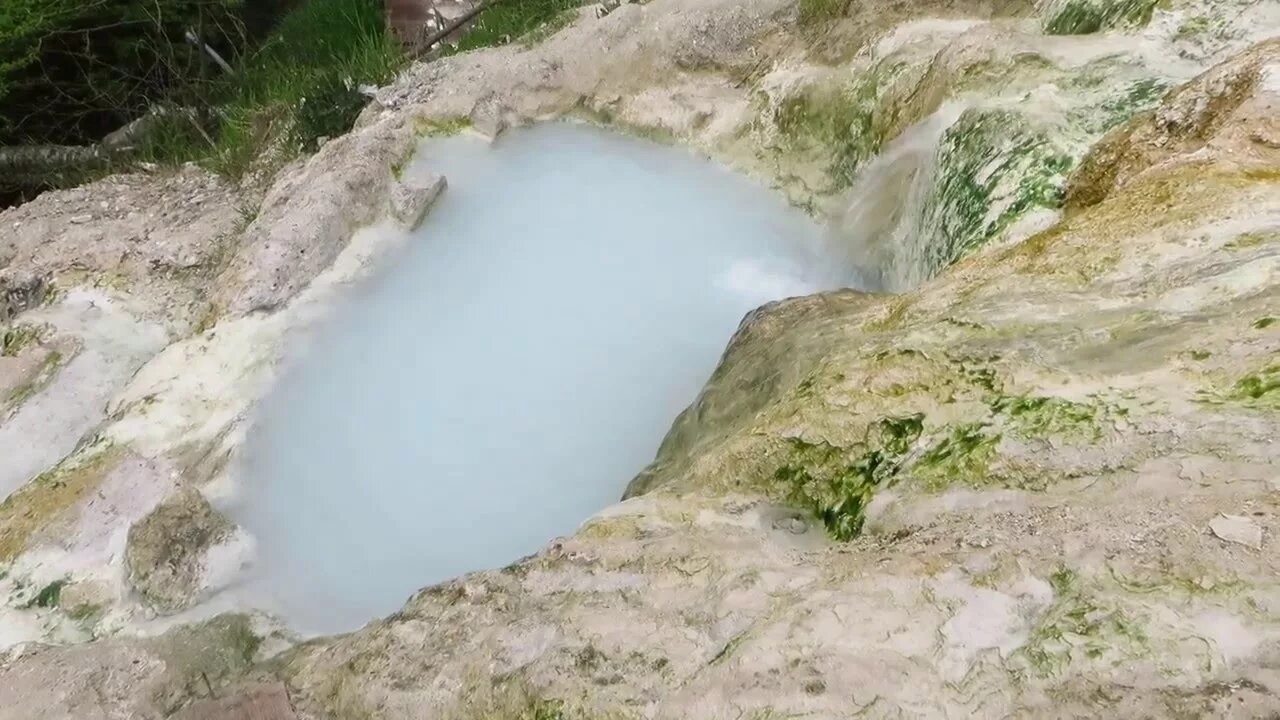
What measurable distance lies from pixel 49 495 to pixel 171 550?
822 mm

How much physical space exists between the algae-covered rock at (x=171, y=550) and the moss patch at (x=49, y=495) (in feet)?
1.50

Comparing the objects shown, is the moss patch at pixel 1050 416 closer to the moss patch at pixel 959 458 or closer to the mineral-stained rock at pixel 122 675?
the moss patch at pixel 959 458

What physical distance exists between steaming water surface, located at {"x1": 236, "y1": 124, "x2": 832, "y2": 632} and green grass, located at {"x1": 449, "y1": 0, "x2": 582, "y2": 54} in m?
1.48

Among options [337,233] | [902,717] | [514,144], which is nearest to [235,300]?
[337,233]

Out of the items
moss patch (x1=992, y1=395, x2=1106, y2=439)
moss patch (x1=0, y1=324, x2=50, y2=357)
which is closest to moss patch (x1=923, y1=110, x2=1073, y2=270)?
moss patch (x1=992, y1=395, x2=1106, y2=439)

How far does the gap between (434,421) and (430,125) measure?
2.79 meters

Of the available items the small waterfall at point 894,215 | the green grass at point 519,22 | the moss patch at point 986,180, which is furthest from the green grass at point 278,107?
the moss patch at point 986,180

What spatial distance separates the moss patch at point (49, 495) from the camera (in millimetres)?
4293

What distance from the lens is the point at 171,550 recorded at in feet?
13.5

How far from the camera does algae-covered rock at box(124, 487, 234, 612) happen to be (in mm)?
4051

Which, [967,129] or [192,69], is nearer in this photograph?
[967,129]

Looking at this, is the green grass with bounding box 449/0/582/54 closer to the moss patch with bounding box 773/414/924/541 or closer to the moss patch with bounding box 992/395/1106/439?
the moss patch with bounding box 773/414/924/541

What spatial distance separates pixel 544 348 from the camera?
5.27 metres

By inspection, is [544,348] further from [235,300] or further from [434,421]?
[235,300]
